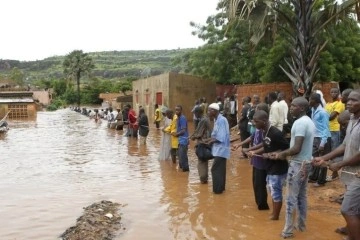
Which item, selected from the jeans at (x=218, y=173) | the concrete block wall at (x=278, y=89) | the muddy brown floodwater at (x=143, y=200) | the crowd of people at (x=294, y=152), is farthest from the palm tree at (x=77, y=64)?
the jeans at (x=218, y=173)

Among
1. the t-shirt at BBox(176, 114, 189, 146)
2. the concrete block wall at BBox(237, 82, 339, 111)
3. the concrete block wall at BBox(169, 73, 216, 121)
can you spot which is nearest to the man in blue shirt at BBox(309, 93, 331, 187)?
the t-shirt at BBox(176, 114, 189, 146)

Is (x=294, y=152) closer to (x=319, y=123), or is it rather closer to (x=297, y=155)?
(x=297, y=155)

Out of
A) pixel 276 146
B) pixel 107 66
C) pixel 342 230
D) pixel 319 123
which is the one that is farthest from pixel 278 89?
pixel 107 66

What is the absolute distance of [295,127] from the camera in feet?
17.2

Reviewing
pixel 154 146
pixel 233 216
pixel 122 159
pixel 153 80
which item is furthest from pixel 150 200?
pixel 153 80

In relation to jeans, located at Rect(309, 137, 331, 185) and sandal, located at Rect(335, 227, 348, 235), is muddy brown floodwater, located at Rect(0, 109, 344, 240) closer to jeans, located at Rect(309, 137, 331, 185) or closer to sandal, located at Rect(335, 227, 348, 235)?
sandal, located at Rect(335, 227, 348, 235)

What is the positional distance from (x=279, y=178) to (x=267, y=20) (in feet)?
21.0

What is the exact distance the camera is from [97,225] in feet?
19.8

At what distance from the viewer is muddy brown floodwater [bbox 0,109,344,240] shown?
19.3 ft

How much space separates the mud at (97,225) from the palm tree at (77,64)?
6555 cm

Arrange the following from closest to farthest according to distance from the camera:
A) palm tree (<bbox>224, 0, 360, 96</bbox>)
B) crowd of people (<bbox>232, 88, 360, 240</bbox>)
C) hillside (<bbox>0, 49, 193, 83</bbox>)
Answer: crowd of people (<bbox>232, 88, 360, 240</bbox>), palm tree (<bbox>224, 0, 360, 96</bbox>), hillside (<bbox>0, 49, 193, 83</bbox>)

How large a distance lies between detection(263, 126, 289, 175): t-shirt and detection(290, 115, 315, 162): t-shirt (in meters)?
0.51

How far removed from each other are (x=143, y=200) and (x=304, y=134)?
3454 mm

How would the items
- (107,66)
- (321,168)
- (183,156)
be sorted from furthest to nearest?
(107,66) → (183,156) → (321,168)
